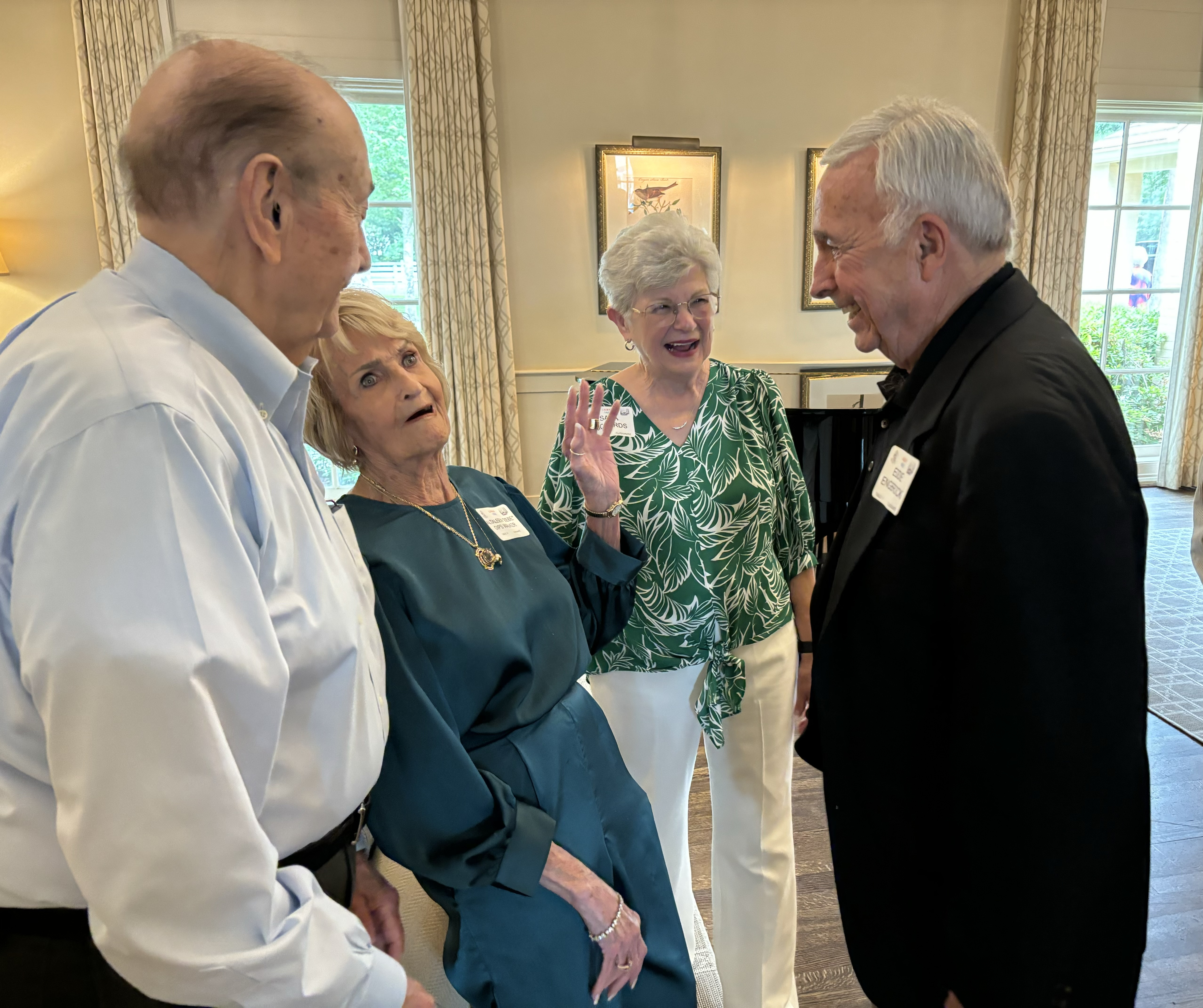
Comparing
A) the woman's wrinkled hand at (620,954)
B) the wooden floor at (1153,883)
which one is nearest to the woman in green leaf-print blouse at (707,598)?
the wooden floor at (1153,883)

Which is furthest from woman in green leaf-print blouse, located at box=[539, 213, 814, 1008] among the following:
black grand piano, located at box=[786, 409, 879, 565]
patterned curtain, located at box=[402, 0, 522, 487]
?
patterned curtain, located at box=[402, 0, 522, 487]

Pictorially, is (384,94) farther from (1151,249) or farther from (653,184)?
→ (1151,249)

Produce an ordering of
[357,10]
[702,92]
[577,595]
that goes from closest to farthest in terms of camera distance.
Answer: [577,595] → [357,10] → [702,92]

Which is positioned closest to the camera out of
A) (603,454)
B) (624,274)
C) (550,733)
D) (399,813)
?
(399,813)

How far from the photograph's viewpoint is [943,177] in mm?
991

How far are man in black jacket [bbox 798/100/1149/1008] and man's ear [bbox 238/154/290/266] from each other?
0.77 meters

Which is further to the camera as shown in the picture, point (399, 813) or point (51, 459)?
point (399, 813)

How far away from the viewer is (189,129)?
682 millimetres

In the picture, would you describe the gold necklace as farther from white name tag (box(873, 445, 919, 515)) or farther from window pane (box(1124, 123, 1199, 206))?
window pane (box(1124, 123, 1199, 206))

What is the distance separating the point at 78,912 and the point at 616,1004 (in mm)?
884

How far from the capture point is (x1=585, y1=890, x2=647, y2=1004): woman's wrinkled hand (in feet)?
3.89

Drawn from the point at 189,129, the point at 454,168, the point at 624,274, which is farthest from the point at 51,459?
the point at 454,168

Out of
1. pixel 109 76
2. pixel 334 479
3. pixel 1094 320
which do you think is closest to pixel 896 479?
pixel 334 479

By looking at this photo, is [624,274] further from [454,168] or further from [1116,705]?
[454,168]
